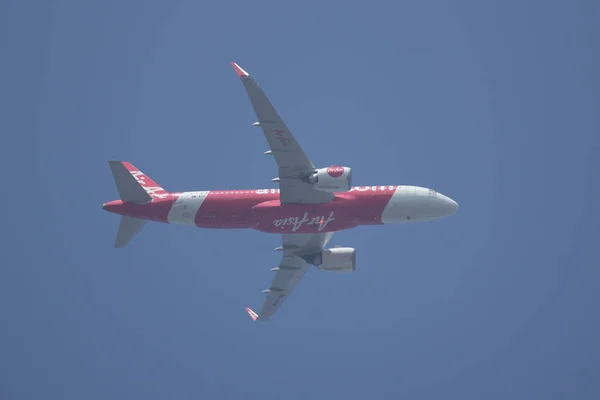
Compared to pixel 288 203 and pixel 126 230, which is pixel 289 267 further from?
pixel 126 230

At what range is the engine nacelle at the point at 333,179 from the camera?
70125 millimetres

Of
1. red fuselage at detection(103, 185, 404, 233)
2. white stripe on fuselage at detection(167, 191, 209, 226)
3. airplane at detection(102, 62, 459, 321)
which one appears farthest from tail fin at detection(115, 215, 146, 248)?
white stripe on fuselage at detection(167, 191, 209, 226)

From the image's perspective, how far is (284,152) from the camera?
70375 millimetres

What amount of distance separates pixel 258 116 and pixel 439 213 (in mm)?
16625

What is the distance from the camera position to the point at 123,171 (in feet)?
246

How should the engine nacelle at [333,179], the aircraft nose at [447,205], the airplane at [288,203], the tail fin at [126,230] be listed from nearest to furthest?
1. the engine nacelle at [333,179]
2. the airplane at [288,203]
3. the aircraft nose at [447,205]
4. the tail fin at [126,230]

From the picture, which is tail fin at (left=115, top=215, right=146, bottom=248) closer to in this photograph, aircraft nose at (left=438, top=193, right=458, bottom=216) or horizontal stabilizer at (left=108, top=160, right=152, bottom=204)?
horizontal stabilizer at (left=108, top=160, right=152, bottom=204)

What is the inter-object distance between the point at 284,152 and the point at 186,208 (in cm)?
1060

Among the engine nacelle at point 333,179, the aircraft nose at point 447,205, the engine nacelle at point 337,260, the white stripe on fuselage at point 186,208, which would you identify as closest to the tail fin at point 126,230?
the white stripe on fuselage at point 186,208

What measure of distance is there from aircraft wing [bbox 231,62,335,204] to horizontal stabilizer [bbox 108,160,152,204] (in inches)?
462

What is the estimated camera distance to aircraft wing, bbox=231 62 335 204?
6681 centimetres

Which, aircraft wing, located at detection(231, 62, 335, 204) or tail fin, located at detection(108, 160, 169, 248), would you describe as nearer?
aircraft wing, located at detection(231, 62, 335, 204)

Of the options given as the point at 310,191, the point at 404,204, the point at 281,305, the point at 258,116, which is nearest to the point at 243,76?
the point at 258,116

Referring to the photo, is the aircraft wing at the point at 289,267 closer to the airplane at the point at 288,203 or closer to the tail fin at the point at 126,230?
the airplane at the point at 288,203
